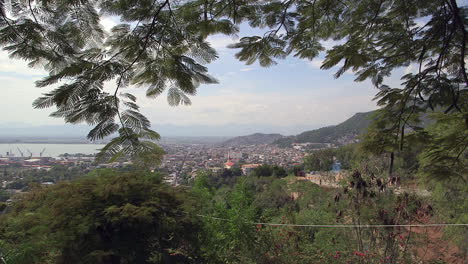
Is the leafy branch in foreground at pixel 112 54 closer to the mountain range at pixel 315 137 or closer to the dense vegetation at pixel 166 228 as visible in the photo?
the dense vegetation at pixel 166 228

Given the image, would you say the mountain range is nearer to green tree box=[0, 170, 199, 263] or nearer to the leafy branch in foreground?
green tree box=[0, 170, 199, 263]

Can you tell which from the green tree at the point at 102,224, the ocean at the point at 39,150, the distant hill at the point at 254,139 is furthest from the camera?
the distant hill at the point at 254,139

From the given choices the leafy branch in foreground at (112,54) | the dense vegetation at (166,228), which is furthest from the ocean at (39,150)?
the leafy branch in foreground at (112,54)

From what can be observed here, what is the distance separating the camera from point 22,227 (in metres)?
2.53

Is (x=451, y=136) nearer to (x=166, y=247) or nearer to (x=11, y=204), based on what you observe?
(x=166, y=247)

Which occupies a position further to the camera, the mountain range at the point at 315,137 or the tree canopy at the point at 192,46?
the mountain range at the point at 315,137

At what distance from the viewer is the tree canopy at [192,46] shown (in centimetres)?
142

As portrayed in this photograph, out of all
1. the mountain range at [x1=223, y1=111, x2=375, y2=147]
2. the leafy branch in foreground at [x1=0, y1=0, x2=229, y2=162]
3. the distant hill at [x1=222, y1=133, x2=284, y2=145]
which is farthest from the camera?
the distant hill at [x1=222, y1=133, x2=284, y2=145]

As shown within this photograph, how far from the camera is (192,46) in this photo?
177 cm

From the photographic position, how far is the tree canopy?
4.65 ft

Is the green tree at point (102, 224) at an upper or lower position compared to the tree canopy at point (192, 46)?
lower

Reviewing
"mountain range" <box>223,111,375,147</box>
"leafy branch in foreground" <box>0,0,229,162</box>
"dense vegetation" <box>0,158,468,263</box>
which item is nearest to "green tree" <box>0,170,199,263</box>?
"dense vegetation" <box>0,158,468,263</box>

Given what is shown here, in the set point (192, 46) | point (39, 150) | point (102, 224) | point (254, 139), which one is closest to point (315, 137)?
point (254, 139)

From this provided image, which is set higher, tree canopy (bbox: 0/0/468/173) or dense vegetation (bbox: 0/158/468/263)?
tree canopy (bbox: 0/0/468/173)
